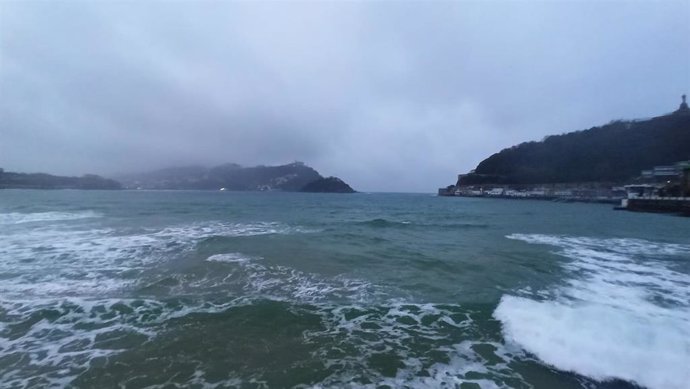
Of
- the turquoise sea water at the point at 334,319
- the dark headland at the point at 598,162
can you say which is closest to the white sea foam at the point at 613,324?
the turquoise sea water at the point at 334,319

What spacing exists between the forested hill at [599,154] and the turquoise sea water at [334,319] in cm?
10036

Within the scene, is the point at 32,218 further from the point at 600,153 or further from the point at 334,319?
the point at 600,153

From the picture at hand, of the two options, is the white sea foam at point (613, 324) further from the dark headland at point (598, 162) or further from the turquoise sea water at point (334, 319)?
the dark headland at point (598, 162)

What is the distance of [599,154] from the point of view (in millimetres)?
103000

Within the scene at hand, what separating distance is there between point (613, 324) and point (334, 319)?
21.1ft

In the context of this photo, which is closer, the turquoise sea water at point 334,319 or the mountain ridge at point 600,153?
the turquoise sea water at point 334,319

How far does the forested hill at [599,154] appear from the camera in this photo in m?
87.2

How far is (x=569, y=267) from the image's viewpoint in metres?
13.2

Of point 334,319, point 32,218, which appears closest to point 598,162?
point 334,319

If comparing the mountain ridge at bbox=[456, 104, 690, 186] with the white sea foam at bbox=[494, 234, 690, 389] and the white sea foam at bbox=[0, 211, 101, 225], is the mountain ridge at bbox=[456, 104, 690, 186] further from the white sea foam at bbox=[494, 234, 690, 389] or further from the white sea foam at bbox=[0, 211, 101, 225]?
the white sea foam at bbox=[0, 211, 101, 225]

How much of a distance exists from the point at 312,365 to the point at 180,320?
3669 millimetres

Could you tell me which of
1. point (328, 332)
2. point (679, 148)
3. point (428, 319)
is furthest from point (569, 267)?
point (679, 148)

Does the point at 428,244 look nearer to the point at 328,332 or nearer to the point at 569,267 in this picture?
the point at 569,267

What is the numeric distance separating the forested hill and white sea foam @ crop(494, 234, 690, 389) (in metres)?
103
